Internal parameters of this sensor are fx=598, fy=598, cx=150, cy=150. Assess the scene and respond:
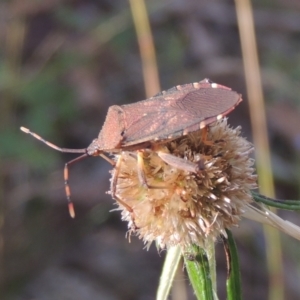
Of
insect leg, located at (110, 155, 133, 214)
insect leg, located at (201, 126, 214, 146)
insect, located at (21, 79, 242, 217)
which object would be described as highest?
insect, located at (21, 79, 242, 217)

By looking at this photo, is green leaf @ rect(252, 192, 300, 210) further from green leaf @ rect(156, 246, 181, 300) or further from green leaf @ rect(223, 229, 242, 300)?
green leaf @ rect(156, 246, 181, 300)

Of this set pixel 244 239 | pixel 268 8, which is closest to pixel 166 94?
pixel 244 239

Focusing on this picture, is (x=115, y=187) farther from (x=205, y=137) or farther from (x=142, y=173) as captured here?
(x=205, y=137)

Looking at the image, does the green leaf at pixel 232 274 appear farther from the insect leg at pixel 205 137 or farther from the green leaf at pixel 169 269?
the insect leg at pixel 205 137

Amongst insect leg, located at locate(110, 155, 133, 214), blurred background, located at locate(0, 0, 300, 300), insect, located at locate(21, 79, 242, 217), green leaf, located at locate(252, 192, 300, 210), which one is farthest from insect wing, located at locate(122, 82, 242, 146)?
blurred background, located at locate(0, 0, 300, 300)

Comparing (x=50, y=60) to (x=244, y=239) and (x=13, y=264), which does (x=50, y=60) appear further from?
(x=244, y=239)

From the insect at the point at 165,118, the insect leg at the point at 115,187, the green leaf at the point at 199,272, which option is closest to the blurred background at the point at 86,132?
the insect at the point at 165,118

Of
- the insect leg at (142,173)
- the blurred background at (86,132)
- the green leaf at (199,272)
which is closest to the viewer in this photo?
the green leaf at (199,272)
